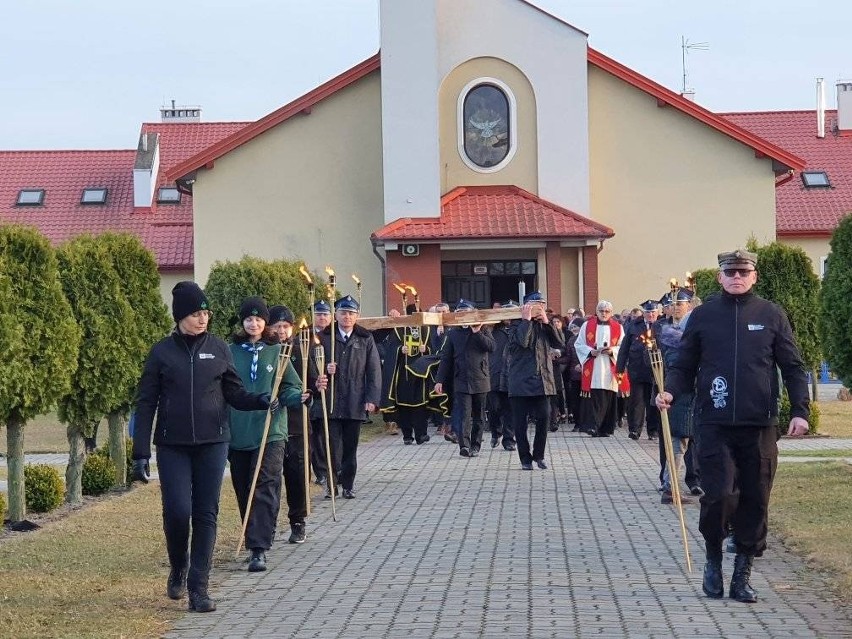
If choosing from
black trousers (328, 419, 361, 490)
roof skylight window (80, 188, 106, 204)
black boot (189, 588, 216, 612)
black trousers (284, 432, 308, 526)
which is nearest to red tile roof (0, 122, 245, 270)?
roof skylight window (80, 188, 106, 204)

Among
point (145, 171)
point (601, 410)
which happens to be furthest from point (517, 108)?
point (145, 171)

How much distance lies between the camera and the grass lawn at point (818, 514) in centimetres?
1046

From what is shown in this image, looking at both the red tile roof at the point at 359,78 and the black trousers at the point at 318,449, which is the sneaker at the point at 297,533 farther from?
the red tile roof at the point at 359,78

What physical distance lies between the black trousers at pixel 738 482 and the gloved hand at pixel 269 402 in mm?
2832

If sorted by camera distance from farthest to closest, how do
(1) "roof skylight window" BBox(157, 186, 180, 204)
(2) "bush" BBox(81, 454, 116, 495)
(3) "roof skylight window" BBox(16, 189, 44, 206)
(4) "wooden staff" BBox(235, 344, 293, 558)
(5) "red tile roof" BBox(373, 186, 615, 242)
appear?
(1) "roof skylight window" BBox(157, 186, 180, 204), (3) "roof skylight window" BBox(16, 189, 44, 206), (5) "red tile roof" BBox(373, 186, 615, 242), (2) "bush" BBox(81, 454, 116, 495), (4) "wooden staff" BBox(235, 344, 293, 558)

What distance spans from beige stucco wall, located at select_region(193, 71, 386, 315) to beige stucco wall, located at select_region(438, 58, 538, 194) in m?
1.64

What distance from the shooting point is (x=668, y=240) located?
34.6 m

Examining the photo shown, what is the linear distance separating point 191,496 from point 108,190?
4080 cm

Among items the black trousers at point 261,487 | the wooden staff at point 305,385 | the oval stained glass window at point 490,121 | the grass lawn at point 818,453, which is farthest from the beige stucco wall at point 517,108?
the black trousers at point 261,487

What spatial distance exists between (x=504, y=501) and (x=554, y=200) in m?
20.2

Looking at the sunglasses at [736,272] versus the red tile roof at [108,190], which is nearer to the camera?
the sunglasses at [736,272]

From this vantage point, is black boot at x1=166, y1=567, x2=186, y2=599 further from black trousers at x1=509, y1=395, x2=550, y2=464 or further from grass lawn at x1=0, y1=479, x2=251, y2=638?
black trousers at x1=509, y1=395, x2=550, y2=464

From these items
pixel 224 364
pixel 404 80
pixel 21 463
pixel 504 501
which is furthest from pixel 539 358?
pixel 404 80

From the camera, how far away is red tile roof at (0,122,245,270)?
152ft
